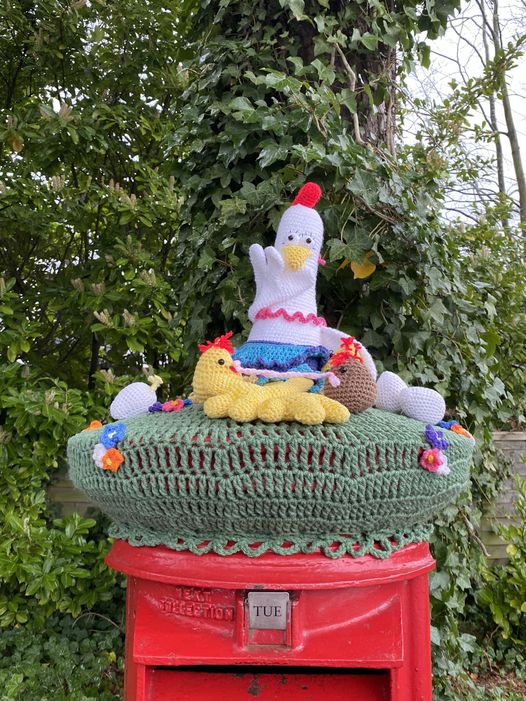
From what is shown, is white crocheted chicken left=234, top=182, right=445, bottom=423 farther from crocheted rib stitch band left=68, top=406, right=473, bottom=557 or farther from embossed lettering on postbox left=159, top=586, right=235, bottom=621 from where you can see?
embossed lettering on postbox left=159, top=586, right=235, bottom=621

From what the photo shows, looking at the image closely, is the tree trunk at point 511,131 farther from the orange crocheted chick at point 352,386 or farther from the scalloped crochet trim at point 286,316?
the orange crocheted chick at point 352,386

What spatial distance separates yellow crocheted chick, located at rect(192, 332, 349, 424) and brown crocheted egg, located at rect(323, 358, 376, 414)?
0.20ft

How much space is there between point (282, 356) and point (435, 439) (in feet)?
Result: 1.29

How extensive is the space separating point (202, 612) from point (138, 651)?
0.44 feet

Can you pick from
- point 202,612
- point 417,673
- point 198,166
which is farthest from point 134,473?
point 198,166

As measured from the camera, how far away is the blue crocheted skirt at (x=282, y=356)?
1274 mm

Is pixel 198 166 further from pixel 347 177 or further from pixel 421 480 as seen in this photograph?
pixel 421 480

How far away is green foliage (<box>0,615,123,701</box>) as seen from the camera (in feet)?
6.58

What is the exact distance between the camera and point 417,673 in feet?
3.58

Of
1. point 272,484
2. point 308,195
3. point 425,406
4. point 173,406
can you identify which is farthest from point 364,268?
point 272,484

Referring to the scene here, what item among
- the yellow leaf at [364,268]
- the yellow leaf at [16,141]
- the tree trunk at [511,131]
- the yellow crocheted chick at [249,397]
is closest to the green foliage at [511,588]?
the yellow leaf at [364,268]

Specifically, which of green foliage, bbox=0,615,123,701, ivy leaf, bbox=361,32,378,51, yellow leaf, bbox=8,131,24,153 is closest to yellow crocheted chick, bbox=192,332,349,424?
ivy leaf, bbox=361,32,378,51

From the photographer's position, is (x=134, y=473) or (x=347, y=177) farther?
(x=347, y=177)

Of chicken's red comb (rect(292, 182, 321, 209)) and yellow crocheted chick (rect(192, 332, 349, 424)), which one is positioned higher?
chicken's red comb (rect(292, 182, 321, 209))
